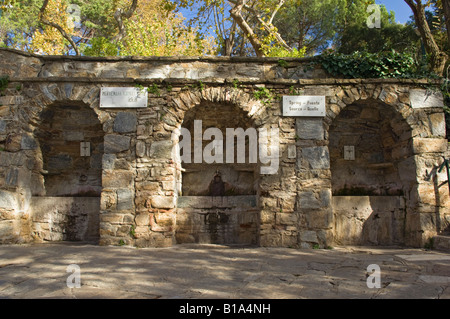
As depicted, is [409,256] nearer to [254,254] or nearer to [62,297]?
[254,254]

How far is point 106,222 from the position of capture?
18.5ft

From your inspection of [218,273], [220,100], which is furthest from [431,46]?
[218,273]

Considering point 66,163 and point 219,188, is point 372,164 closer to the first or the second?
point 219,188

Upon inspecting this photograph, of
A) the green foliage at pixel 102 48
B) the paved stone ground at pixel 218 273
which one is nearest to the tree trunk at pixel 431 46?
the paved stone ground at pixel 218 273

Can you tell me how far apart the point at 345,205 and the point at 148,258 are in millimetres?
3745

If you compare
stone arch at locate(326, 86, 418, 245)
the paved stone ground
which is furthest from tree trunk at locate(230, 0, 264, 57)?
the paved stone ground

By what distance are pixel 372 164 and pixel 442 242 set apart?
1.91m

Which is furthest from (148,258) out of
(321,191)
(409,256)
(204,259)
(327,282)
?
(409,256)

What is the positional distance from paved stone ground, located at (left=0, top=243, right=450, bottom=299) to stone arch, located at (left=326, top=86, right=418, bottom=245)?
945mm

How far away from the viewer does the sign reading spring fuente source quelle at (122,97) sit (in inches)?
234

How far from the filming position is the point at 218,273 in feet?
12.6

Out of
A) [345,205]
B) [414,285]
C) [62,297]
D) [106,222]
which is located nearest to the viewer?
[62,297]

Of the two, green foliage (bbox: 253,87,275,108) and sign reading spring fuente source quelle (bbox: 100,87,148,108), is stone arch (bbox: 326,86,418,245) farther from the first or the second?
sign reading spring fuente source quelle (bbox: 100,87,148,108)

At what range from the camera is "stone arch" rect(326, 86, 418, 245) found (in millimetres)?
6105
